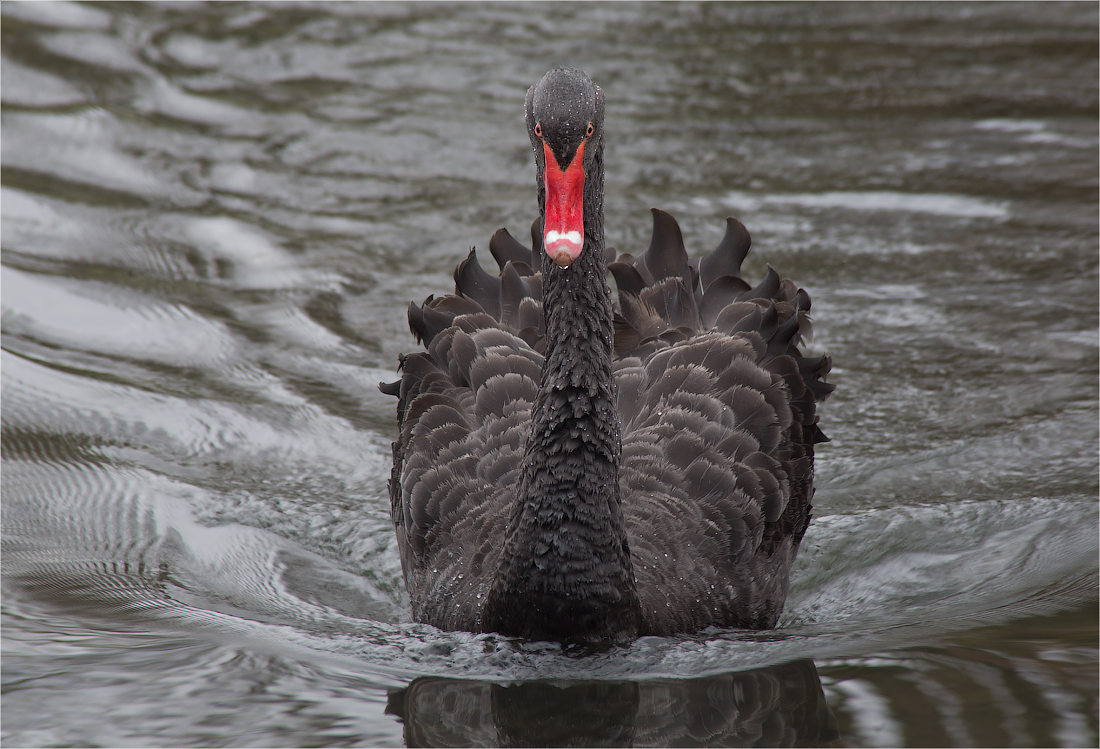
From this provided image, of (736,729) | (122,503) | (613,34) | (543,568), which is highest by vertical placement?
(613,34)

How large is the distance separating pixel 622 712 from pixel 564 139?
6.33ft

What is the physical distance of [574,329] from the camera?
491 cm

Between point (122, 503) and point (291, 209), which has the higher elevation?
point (291, 209)

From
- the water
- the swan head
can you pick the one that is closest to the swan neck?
the water

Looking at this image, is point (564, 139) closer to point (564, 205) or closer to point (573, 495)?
point (564, 205)

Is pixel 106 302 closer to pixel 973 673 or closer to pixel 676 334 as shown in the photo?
pixel 676 334

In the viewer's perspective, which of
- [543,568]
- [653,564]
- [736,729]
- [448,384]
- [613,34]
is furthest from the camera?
[613,34]

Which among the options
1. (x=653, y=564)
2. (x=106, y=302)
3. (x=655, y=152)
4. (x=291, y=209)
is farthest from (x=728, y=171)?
(x=653, y=564)

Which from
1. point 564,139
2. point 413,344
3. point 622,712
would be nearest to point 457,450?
point 622,712

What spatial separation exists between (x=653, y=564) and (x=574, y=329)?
97cm

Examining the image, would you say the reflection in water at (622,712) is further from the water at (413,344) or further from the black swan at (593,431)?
the black swan at (593,431)

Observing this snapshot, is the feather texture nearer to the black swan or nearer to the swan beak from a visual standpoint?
the black swan

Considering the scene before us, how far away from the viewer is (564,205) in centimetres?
445

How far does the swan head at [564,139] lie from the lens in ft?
14.6
